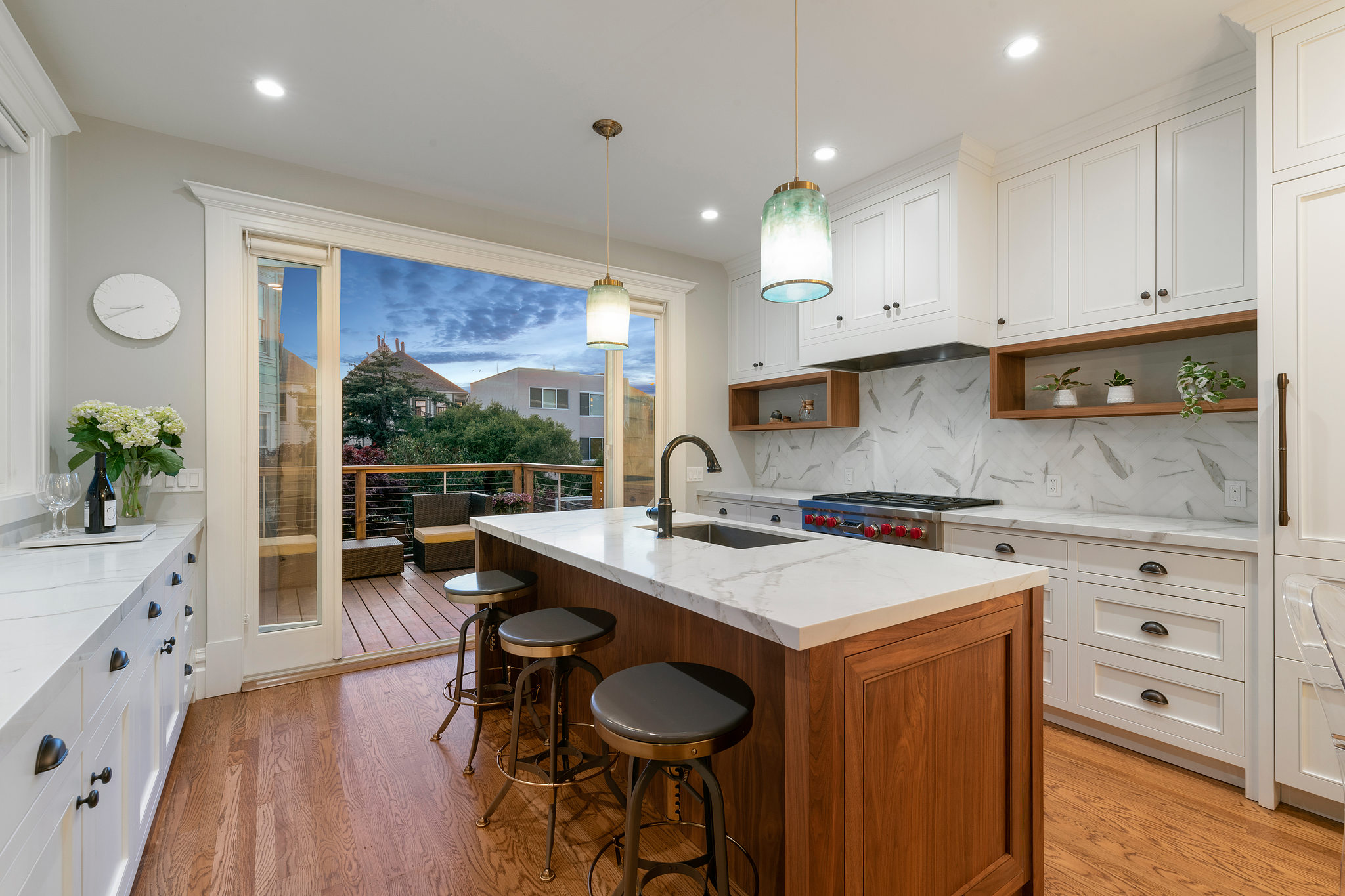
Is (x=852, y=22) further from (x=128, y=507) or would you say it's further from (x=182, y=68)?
(x=128, y=507)

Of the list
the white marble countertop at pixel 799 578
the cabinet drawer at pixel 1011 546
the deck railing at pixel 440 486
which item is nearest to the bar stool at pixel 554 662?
the white marble countertop at pixel 799 578

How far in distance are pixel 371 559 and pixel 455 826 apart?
3.93m

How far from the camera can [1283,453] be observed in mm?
1953

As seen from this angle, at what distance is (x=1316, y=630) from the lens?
111cm

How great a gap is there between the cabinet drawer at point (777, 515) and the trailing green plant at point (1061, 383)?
1.42m

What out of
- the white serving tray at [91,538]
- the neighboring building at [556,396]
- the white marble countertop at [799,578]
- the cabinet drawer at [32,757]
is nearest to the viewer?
the cabinet drawer at [32,757]

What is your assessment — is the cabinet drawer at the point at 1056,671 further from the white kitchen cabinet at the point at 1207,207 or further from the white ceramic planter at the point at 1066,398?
the white kitchen cabinet at the point at 1207,207

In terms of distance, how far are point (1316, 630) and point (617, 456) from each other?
3582 millimetres

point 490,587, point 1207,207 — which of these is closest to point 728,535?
point 490,587

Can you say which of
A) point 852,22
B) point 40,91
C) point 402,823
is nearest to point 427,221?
point 40,91

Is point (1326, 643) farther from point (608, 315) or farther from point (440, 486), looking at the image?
point (440, 486)

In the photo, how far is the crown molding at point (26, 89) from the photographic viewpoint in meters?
1.96

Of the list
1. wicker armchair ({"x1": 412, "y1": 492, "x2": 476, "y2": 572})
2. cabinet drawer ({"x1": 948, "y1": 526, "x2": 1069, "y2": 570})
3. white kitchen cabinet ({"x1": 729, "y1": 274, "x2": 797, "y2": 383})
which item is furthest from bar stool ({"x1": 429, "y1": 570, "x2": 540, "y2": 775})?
wicker armchair ({"x1": 412, "y1": 492, "x2": 476, "y2": 572})

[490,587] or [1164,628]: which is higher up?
[490,587]
